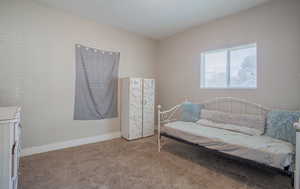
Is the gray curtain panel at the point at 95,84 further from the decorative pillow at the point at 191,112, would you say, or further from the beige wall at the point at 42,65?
the decorative pillow at the point at 191,112

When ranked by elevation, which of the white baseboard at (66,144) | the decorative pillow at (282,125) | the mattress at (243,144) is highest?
the decorative pillow at (282,125)

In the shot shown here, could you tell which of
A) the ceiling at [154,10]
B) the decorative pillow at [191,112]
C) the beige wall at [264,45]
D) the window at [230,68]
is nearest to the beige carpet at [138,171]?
the decorative pillow at [191,112]

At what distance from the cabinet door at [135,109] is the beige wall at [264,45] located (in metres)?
1.16

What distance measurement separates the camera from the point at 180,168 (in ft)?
7.04

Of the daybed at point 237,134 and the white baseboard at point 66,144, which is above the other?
the daybed at point 237,134

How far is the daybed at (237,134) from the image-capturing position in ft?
5.24

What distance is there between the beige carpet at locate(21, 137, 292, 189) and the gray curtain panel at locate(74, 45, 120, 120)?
31.9 inches

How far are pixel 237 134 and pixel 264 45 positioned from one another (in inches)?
59.9

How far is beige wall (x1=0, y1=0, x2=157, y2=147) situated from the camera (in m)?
2.34

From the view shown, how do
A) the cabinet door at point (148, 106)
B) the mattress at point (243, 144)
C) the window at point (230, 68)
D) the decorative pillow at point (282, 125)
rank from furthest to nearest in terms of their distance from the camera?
the cabinet door at point (148, 106)
the window at point (230, 68)
the decorative pillow at point (282, 125)
the mattress at point (243, 144)

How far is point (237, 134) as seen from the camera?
7.27 feet

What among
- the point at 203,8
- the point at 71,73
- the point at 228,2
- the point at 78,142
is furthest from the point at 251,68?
the point at 78,142

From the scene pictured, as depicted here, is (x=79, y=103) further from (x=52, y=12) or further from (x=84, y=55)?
(x=52, y=12)

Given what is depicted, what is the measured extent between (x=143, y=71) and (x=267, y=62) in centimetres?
269
